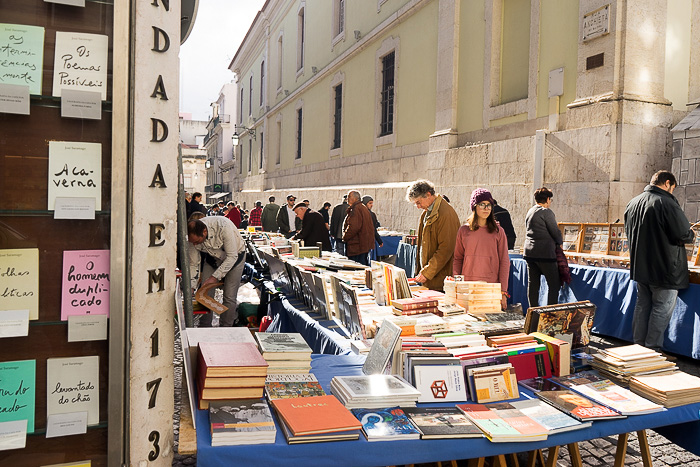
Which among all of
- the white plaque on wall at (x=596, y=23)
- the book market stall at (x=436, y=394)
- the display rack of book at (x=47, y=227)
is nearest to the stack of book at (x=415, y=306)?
the book market stall at (x=436, y=394)

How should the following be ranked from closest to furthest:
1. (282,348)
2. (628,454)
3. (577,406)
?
(577,406), (282,348), (628,454)

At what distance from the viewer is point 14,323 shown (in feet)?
5.86

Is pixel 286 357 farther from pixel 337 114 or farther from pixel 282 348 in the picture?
pixel 337 114

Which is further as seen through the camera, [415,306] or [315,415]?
[415,306]

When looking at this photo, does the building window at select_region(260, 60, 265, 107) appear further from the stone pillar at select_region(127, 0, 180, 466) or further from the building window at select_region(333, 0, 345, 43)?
the stone pillar at select_region(127, 0, 180, 466)

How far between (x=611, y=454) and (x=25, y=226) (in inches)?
142

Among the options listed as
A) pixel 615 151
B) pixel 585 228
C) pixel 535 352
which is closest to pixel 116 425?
pixel 535 352

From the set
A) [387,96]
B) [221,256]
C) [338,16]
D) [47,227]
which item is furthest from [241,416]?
[338,16]

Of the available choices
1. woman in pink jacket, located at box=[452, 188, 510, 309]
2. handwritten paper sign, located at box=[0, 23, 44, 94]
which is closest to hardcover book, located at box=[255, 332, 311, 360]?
handwritten paper sign, located at box=[0, 23, 44, 94]

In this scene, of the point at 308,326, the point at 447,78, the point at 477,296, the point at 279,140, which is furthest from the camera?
the point at 279,140

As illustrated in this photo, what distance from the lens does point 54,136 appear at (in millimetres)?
1825

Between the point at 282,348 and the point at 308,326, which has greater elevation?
the point at 282,348

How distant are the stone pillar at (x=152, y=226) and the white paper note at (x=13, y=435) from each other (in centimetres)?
34

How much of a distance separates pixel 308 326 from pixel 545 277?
368 centimetres
